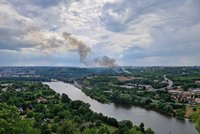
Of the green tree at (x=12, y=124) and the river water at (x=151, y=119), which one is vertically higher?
the green tree at (x=12, y=124)

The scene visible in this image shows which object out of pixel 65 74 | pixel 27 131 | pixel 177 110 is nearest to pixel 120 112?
pixel 177 110

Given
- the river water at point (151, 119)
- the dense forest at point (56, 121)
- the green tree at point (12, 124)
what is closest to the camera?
the green tree at point (12, 124)

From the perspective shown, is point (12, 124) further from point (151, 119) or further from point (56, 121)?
point (151, 119)

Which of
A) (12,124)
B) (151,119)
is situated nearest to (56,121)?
(12,124)

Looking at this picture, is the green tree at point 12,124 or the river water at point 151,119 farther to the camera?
the river water at point 151,119

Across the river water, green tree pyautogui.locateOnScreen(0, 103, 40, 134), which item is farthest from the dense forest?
the river water

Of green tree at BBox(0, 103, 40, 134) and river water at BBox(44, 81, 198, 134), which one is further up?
green tree at BBox(0, 103, 40, 134)

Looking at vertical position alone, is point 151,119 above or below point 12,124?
below

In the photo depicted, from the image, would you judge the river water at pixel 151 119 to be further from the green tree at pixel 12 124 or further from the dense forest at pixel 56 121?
the green tree at pixel 12 124

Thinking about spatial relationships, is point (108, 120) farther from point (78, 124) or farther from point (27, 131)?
point (27, 131)

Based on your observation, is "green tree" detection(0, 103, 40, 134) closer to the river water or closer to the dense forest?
the dense forest

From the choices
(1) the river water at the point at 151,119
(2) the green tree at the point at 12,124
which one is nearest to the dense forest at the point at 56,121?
(2) the green tree at the point at 12,124

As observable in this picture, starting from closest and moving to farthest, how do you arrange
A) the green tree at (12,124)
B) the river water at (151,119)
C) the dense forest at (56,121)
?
the green tree at (12,124) → the dense forest at (56,121) → the river water at (151,119)
